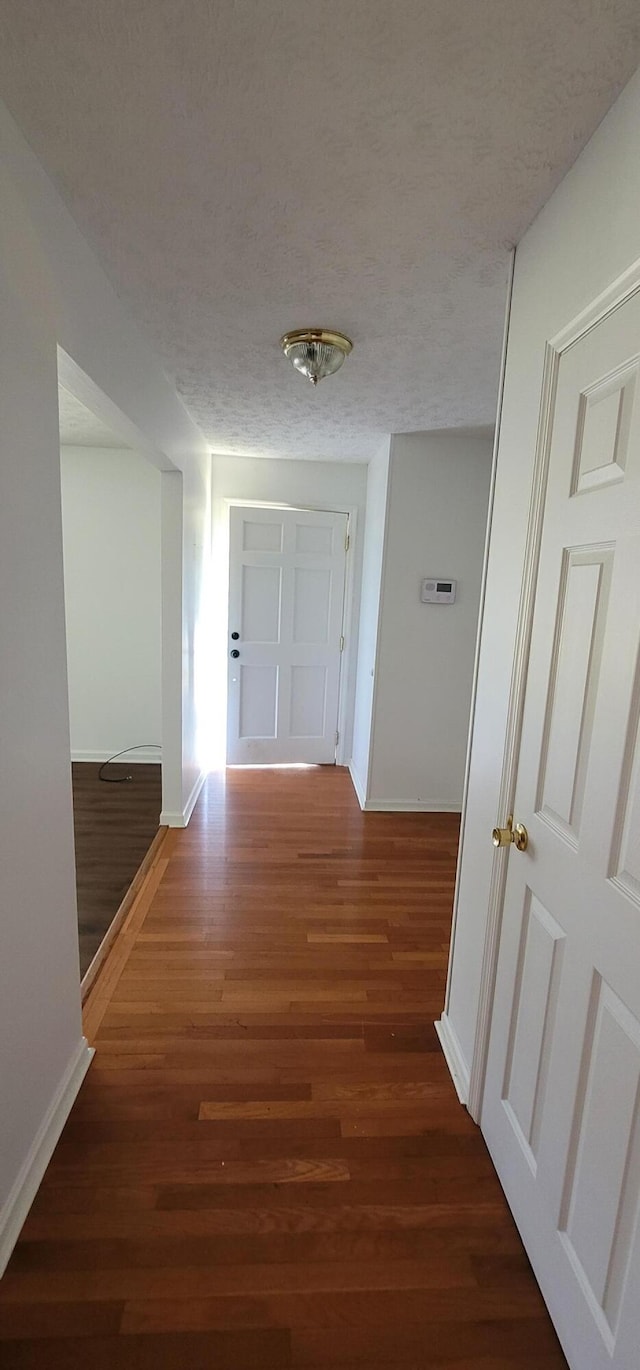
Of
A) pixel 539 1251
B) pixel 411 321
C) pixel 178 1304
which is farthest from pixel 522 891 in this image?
pixel 411 321

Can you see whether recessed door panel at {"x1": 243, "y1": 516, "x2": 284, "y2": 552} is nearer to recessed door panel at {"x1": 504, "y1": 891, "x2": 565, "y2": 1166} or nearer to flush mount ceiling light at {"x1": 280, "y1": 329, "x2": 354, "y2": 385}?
flush mount ceiling light at {"x1": 280, "y1": 329, "x2": 354, "y2": 385}

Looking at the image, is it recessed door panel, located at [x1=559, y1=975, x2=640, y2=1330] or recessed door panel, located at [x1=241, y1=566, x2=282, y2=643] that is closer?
recessed door panel, located at [x1=559, y1=975, x2=640, y2=1330]

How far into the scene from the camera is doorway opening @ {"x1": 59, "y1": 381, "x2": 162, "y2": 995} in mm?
3895

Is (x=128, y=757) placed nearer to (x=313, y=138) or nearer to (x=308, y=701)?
(x=308, y=701)

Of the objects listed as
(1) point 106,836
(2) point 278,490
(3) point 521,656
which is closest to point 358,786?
(1) point 106,836

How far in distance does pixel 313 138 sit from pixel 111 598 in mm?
3436

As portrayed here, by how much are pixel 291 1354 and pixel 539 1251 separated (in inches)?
20.5

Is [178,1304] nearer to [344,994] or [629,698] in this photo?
[344,994]

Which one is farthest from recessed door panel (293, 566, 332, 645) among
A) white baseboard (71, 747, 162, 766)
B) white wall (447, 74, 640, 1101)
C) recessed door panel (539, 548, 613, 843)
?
recessed door panel (539, 548, 613, 843)

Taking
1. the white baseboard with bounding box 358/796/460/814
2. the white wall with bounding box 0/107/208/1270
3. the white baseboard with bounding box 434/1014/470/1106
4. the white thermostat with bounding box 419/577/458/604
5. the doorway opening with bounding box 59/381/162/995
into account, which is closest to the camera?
the white wall with bounding box 0/107/208/1270

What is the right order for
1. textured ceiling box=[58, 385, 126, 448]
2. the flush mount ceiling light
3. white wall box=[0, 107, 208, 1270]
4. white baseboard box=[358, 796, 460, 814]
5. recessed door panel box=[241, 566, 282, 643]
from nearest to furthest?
white wall box=[0, 107, 208, 1270], the flush mount ceiling light, textured ceiling box=[58, 385, 126, 448], white baseboard box=[358, 796, 460, 814], recessed door panel box=[241, 566, 282, 643]

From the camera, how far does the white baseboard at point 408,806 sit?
11.7 ft

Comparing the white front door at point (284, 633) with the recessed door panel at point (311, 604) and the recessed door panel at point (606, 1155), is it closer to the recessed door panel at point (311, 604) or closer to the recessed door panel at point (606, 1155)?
the recessed door panel at point (311, 604)

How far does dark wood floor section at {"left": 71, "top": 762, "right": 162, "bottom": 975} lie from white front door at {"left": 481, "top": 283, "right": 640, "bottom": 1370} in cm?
160
